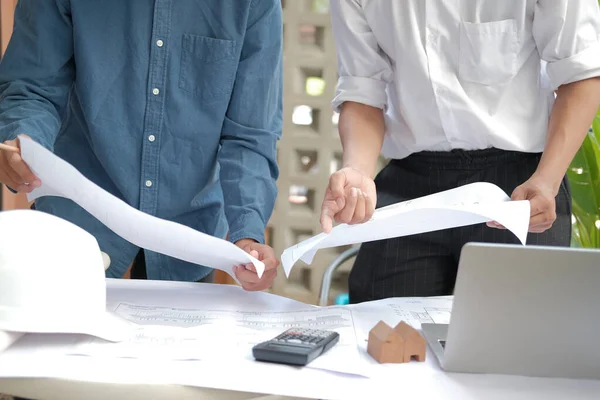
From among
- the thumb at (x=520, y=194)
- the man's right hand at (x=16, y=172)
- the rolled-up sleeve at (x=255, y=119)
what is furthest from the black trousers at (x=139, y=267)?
the thumb at (x=520, y=194)

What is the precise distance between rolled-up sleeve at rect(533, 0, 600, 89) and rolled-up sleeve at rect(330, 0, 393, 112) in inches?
12.3

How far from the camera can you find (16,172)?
1.15 meters

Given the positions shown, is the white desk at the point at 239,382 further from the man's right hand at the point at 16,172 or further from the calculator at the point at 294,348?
the man's right hand at the point at 16,172

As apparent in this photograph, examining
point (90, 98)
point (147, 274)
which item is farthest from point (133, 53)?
point (147, 274)

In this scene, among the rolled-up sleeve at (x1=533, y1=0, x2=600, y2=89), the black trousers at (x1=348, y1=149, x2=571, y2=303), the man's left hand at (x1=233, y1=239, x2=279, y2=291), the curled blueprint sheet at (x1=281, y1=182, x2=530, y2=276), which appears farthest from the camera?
the black trousers at (x1=348, y1=149, x2=571, y2=303)

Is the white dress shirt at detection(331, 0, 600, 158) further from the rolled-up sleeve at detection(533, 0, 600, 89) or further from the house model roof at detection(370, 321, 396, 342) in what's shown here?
the house model roof at detection(370, 321, 396, 342)

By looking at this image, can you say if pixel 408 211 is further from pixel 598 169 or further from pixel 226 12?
pixel 598 169

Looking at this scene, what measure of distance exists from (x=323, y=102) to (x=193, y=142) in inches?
66.6

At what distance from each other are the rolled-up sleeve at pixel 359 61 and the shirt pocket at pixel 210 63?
0.73 feet

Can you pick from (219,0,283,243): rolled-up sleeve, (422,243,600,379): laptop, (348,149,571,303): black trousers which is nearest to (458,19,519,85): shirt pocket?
(348,149,571,303): black trousers

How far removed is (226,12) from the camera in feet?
4.65

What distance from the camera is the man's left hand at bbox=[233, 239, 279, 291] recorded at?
3.92 ft

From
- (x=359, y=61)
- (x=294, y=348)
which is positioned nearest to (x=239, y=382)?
(x=294, y=348)

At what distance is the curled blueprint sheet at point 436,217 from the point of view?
3.38 feet
